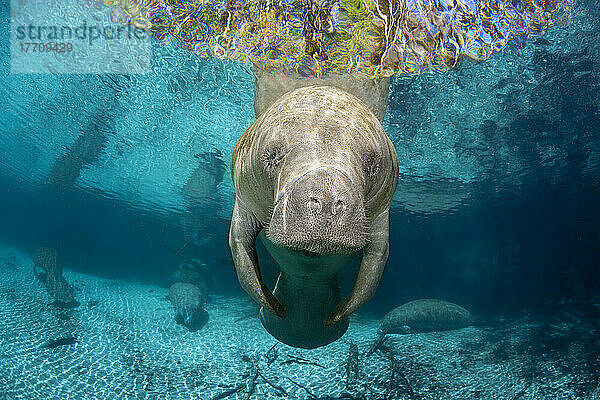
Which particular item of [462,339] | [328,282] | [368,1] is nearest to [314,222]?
[328,282]

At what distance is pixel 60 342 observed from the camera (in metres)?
10.3

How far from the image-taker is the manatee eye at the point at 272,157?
2846mm

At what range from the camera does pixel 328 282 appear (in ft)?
12.7

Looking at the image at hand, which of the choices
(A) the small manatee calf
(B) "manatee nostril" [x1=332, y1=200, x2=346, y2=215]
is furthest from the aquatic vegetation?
(A) the small manatee calf

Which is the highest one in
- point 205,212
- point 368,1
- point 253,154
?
point 368,1

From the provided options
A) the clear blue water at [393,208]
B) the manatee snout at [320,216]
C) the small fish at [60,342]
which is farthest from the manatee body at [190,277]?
the manatee snout at [320,216]

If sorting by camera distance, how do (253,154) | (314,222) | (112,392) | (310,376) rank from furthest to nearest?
(310,376), (112,392), (253,154), (314,222)

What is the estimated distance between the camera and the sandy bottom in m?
7.75

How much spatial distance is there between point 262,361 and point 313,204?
8.81 metres

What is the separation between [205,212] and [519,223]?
2427 centimetres

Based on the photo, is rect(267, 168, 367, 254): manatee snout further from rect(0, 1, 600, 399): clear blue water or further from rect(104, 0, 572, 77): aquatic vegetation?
rect(0, 1, 600, 399): clear blue water

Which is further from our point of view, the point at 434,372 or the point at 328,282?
the point at 434,372

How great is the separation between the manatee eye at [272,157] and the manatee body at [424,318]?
10.8 m

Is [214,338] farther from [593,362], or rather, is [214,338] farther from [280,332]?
[593,362]
